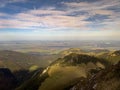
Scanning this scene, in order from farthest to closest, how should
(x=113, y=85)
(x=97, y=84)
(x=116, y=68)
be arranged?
(x=116, y=68)
(x=97, y=84)
(x=113, y=85)

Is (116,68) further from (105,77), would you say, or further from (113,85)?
(113,85)

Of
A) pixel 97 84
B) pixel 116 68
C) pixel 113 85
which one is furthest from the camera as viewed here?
pixel 116 68

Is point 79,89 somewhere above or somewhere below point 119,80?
below

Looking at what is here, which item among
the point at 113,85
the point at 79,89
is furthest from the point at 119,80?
the point at 79,89

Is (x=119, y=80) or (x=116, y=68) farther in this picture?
(x=116, y=68)

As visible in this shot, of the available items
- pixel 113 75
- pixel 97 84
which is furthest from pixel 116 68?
pixel 97 84

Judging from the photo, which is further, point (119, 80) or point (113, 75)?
point (113, 75)

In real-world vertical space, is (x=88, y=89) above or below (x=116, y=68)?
below

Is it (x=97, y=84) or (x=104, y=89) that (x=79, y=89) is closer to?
(x=97, y=84)
